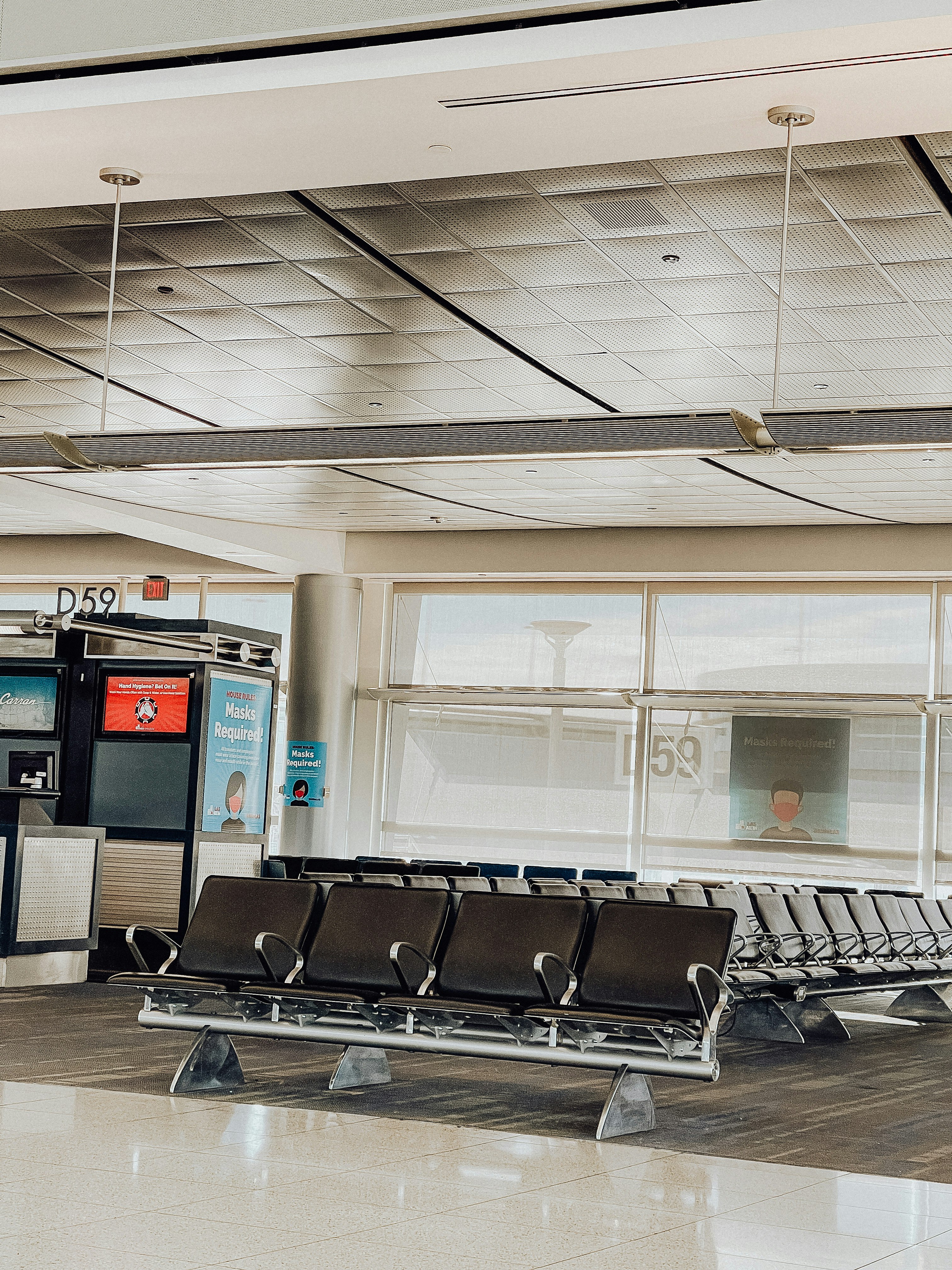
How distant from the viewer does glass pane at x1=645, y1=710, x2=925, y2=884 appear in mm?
→ 14719

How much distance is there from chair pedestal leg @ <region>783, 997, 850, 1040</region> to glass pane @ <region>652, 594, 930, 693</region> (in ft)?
22.8

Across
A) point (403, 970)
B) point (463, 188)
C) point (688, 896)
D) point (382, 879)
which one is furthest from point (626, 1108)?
point (463, 188)

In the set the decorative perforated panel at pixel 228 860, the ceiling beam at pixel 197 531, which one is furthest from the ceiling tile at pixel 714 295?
the ceiling beam at pixel 197 531

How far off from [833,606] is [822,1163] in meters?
10.8

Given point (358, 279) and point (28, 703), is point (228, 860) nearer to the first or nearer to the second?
point (28, 703)

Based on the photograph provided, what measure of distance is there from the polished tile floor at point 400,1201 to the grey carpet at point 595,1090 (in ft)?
1.17

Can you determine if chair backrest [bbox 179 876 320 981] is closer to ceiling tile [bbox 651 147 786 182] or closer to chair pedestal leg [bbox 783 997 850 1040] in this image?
ceiling tile [bbox 651 147 786 182]

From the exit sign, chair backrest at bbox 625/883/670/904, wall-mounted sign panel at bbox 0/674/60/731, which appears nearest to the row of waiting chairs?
chair backrest at bbox 625/883/670/904

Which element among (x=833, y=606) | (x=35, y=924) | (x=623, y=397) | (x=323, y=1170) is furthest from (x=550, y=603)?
(x=323, y=1170)

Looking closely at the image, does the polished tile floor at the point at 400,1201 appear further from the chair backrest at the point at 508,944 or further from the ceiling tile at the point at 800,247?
the ceiling tile at the point at 800,247

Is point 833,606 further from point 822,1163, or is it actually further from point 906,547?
point 822,1163

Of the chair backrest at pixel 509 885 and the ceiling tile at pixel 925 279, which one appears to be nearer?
the ceiling tile at pixel 925 279

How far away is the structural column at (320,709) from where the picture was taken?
16.2m

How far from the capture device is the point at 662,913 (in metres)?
5.23
